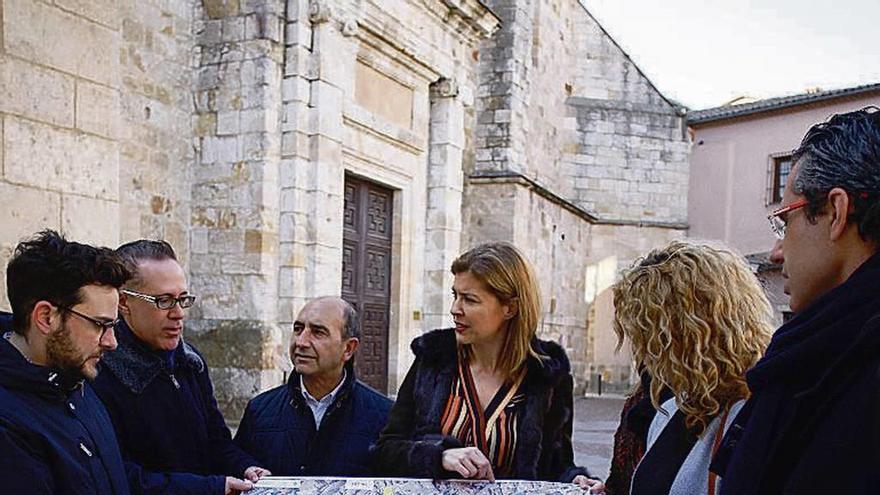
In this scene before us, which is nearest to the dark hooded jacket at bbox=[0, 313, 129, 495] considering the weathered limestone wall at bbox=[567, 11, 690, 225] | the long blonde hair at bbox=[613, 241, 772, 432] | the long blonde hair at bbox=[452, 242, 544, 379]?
the long blonde hair at bbox=[452, 242, 544, 379]

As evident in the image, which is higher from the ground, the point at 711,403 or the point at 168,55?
the point at 168,55

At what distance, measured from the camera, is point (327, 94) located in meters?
8.72

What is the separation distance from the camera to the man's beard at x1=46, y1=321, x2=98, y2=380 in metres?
2.10

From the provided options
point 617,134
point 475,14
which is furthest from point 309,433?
point 617,134

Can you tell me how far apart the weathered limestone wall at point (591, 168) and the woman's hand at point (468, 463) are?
13.8m

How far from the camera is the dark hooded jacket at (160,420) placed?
256 cm

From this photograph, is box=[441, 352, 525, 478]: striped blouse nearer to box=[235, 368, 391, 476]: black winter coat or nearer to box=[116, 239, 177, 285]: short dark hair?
box=[235, 368, 391, 476]: black winter coat

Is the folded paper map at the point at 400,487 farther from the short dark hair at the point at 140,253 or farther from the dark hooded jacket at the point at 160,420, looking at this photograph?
the short dark hair at the point at 140,253

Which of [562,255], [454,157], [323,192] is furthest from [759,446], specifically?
[562,255]

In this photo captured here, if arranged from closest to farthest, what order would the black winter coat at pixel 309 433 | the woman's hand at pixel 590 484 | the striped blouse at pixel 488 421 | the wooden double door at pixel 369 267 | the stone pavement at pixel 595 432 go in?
the woman's hand at pixel 590 484 < the striped blouse at pixel 488 421 < the black winter coat at pixel 309 433 < the stone pavement at pixel 595 432 < the wooden double door at pixel 369 267

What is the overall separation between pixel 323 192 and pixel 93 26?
423 centimetres

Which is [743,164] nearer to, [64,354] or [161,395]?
[161,395]

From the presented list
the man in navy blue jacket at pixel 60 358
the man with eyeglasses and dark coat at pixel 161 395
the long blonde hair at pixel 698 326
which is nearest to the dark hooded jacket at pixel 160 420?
the man with eyeglasses and dark coat at pixel 161 395

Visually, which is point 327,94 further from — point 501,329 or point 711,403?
point 711,403
